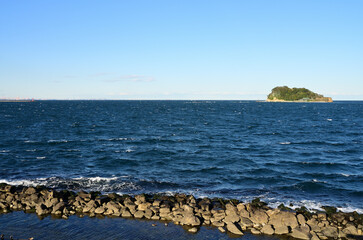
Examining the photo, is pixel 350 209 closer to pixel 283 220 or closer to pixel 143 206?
pixel 283 220

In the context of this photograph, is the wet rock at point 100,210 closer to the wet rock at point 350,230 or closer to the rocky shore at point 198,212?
the rocky shore at point 198,212

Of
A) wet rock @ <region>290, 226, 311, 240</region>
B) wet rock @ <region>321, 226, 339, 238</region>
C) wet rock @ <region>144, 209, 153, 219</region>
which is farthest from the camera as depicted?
wet rock @ <region>144, 209, 153, 219</region>

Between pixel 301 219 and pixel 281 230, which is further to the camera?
pixel 301 219

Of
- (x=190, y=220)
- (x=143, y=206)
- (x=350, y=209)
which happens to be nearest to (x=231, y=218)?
(x=190, y=220)

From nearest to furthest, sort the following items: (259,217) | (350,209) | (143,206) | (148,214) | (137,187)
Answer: (259,217)
(148,214)
(143,206)
(350,209)
(137,187)

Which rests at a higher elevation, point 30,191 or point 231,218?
point 30,191

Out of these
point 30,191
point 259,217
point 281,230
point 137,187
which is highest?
point 30,191

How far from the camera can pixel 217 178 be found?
28391mm

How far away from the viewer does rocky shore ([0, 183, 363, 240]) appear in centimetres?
Answer: 1669

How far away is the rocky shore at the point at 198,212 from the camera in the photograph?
1669 cm

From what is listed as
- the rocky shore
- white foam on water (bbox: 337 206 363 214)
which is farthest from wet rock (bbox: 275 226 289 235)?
white foam on water (bbox: 337 206 363 214)

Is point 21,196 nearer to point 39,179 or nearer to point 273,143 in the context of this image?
point 39,179

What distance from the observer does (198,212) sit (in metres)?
18.5

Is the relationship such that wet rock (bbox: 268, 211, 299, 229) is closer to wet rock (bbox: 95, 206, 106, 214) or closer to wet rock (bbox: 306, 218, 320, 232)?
wet rock (bbox: 306, 218, 320, 232)
